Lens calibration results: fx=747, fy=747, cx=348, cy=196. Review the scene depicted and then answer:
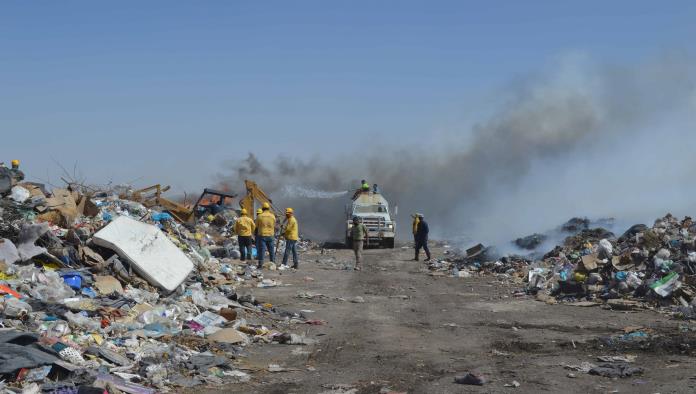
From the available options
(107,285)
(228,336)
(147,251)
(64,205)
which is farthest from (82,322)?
(64,205)

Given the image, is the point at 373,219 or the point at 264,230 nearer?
the point at 264,230

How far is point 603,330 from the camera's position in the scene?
10.6 meters

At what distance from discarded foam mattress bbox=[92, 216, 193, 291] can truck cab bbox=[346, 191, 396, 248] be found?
620 inches

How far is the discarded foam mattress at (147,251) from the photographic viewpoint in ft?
40.4

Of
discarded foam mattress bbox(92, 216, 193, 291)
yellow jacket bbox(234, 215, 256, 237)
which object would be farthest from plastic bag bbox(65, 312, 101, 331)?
yellow jacket bbox(234, 215, 256, 237)

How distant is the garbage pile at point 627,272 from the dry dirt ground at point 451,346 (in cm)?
73

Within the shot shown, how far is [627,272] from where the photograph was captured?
14336 millimetres

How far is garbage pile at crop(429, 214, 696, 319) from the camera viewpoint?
12.9 metres

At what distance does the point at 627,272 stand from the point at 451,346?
247 inches

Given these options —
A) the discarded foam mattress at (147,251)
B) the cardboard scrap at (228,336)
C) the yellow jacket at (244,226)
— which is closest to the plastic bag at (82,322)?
the cardboard scrap at (228,336)

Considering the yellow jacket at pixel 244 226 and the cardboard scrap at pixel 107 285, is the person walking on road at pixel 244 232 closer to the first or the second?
the yellow jacket at pixel 244 226

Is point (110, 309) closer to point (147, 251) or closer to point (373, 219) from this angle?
point (147, 251)

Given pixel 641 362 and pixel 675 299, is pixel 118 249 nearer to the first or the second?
pixel 641 362

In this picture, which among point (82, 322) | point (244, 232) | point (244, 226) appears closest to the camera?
point (82, 322)
